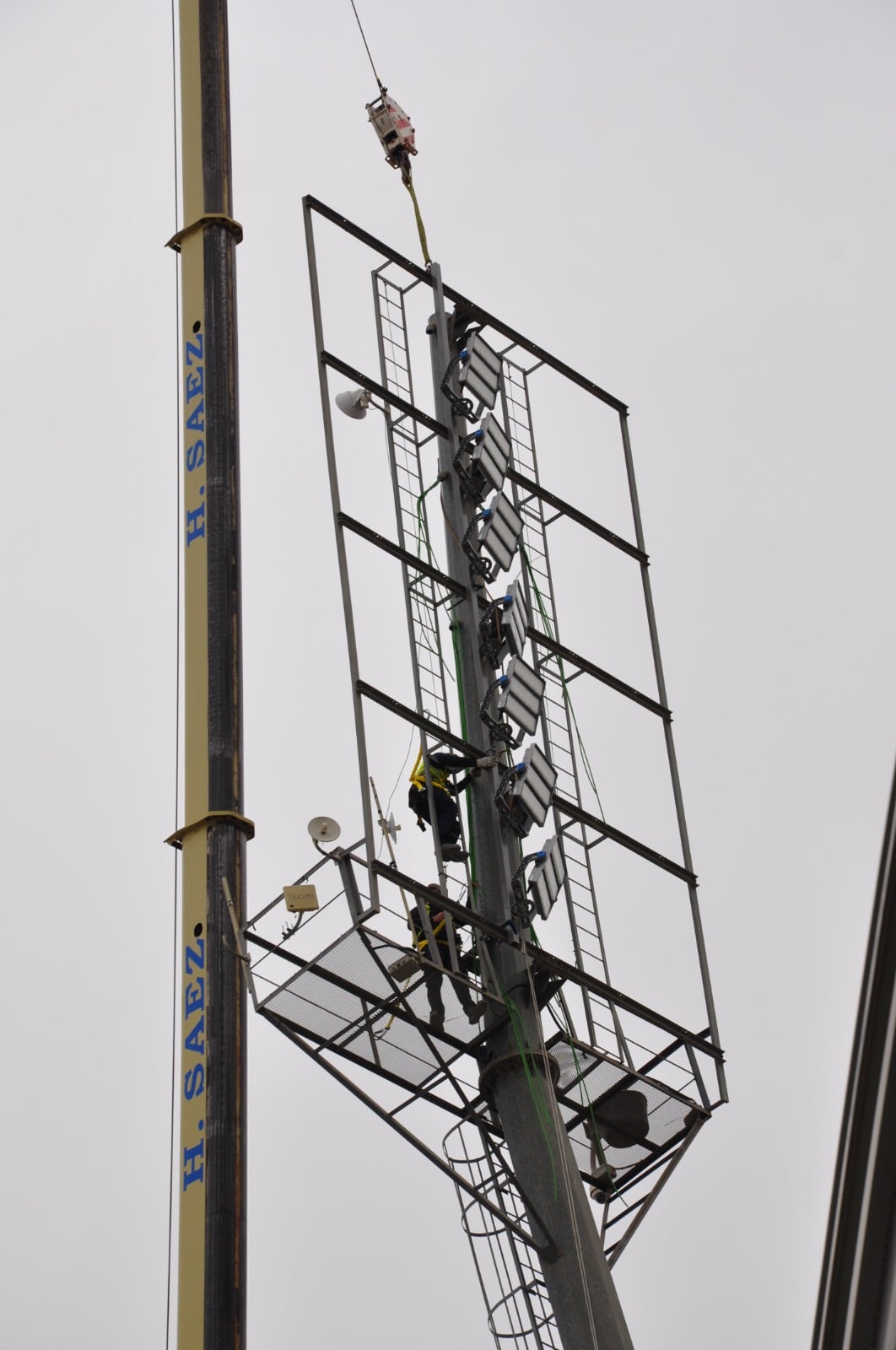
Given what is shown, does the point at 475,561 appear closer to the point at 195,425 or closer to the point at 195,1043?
the point at 195,425

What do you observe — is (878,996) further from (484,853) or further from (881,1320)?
(484,853)

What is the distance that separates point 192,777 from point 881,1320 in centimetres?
1377

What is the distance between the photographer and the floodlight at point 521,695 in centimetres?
2020

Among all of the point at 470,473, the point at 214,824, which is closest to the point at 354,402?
the point at 470,473

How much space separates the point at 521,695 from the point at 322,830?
2976 mm

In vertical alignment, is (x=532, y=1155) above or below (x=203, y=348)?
below

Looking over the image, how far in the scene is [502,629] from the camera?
2094cm

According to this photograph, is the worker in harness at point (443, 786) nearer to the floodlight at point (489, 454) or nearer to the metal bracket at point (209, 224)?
the floodlight at point (489, 454)

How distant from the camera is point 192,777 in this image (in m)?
21.3

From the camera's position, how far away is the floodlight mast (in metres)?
17.4

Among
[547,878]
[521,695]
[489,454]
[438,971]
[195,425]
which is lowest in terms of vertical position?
[438,971]

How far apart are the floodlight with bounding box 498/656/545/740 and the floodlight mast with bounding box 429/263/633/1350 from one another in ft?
1.28

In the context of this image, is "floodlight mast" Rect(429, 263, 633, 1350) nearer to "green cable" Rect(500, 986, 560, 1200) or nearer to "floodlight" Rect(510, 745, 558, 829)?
"green cable" Rect(500, 986, 560, 1200)

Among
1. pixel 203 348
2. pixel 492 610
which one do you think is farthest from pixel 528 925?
pixel 203 348
